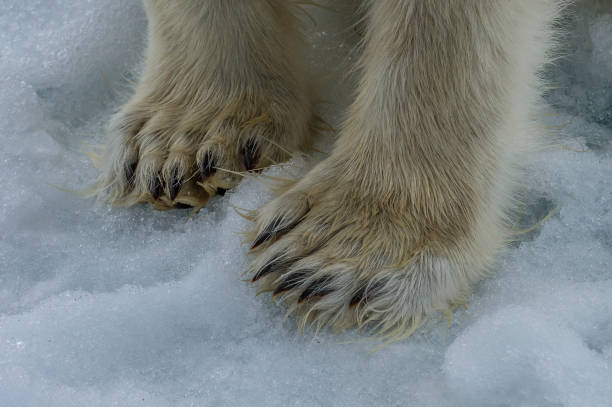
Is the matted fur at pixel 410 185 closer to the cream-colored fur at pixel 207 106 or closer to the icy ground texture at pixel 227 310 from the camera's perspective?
the icy ground texture at pixel 227 310

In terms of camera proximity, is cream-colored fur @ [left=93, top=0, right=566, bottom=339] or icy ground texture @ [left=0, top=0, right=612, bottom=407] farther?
cream-colored fur @ [left=93, top=0, right=566, bottom=339]

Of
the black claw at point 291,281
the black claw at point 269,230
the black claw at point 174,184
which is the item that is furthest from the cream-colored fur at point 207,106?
the black claw at point 291,281

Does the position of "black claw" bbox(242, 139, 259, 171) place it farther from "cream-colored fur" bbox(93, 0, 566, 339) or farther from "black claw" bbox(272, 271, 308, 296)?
"black claw" bbox(272, 271, 308, 296)

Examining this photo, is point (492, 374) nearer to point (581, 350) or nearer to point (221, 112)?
point (581, 350)

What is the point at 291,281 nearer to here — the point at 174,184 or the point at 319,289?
the point at 319,289

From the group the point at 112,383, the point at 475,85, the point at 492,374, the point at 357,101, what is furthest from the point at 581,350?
the point at 112,383

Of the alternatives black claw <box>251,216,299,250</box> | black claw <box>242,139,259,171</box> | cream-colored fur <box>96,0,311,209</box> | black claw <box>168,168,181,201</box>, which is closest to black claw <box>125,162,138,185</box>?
cream-colored fur <box>96,0,311,209</box>
